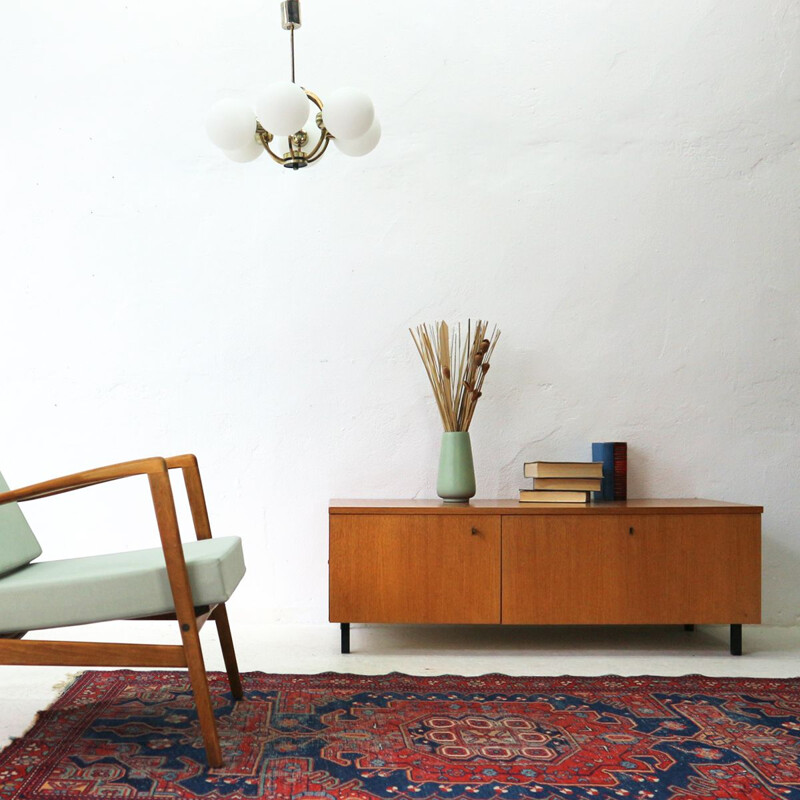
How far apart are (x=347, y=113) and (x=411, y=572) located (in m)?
1.52

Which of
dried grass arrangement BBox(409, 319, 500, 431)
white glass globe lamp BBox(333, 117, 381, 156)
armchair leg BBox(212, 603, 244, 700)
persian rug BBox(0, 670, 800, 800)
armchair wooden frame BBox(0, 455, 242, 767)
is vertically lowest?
persian rug BBox(0, 670, 800, 800)

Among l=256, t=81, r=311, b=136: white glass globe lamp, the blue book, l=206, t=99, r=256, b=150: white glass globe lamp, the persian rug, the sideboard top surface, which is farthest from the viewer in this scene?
the blue book

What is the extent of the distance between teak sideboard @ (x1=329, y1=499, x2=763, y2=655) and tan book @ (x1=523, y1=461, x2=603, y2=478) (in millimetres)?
164

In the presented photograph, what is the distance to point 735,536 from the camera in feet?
9.95

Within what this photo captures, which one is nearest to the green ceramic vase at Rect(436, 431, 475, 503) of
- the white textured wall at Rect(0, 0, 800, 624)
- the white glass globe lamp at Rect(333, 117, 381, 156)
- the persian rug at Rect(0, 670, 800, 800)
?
the white textured wall at Rect(0, 0, 800, 624)

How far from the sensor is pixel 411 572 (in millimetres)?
2998

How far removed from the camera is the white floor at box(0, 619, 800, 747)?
2785 millimetres

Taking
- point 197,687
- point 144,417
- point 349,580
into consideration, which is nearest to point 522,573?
point 349,580

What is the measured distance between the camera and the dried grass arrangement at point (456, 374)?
3.22 meters

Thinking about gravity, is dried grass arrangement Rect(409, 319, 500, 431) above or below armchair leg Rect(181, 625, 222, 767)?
above

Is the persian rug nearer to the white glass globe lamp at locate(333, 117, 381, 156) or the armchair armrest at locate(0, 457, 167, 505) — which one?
the armchair armrest at locate(0, 457, 167, 505)

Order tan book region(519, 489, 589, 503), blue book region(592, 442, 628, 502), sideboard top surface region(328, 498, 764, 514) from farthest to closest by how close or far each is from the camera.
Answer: blue book region(592, 442, 628, 502)
tan book region(519, 489, 589, 503)
sideboard top surface region(328, 498, 764, 514)

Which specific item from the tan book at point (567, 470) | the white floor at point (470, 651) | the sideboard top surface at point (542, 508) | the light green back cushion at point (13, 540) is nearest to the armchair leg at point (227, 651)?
the white floor at point (470, 651)

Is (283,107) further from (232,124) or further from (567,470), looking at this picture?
(567,470)
